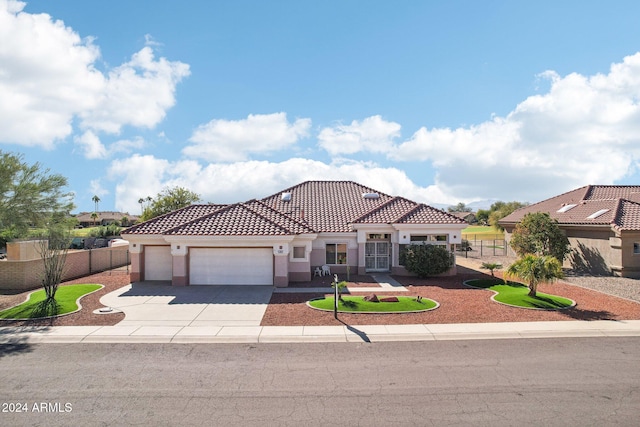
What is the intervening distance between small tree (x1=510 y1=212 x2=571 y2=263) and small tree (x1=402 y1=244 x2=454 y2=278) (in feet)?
26.0

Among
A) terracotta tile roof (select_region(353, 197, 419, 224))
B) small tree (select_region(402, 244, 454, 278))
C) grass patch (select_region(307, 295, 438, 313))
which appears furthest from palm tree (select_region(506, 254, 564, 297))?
terracotta tile roof (select_region(353, 197, 419, 224))

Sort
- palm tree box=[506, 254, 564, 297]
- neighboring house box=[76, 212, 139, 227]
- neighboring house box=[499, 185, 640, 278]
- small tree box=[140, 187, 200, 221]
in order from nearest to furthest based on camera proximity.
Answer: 1. palm tree box=[506, 254, 564, 297]
2. neighboring house box=[499, 185, 640, 278]
3. small tree box=[140, 187, 200, 221]
4. neighboring house box=[76, 212, 139, 227]

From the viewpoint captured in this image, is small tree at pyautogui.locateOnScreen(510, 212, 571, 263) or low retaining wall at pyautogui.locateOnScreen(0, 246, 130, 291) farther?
small tree at pyautogui.locateOnScreen(510, 212, 571, 263)

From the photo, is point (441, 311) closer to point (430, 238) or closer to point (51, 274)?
point (430, 238)

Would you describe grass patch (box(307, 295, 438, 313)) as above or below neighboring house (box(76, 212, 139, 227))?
below

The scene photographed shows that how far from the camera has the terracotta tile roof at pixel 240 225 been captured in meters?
20.2

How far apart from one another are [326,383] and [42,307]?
12710mm

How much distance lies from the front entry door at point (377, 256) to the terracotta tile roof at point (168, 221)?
10.5 metres

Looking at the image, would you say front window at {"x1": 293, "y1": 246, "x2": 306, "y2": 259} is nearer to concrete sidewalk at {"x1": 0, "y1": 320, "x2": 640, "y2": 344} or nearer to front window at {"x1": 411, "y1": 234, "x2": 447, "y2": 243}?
front window at {"x1": 411, "y1": 234, "x2": 447, "y2": 243}

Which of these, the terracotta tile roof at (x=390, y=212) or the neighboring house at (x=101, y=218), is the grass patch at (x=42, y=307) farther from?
the neighboring house at (x=101, y=218)

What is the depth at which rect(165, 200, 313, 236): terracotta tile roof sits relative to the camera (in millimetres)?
20172

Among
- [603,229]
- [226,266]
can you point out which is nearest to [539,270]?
[603,229]

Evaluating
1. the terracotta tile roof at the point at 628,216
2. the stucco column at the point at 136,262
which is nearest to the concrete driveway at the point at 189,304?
the stucco column at the point at 136,262

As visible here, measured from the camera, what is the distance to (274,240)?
66.4ft
